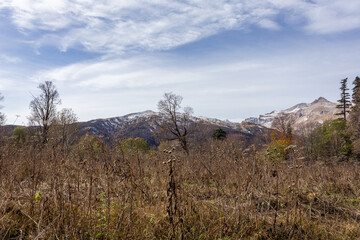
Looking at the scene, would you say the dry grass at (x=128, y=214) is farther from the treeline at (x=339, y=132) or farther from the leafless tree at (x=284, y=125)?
the leafless tree at (x=284, y=125)

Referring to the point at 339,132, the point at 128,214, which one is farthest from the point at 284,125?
the point at 128,214

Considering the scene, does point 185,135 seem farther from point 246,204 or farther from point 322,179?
point 246,204

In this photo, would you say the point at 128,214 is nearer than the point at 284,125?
Yes

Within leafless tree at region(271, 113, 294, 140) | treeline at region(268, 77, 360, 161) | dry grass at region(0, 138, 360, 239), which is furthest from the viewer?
leafless tree at region(271, 113, 294, 140)

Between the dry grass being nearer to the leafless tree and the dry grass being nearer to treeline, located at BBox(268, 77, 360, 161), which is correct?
treeline, located at BBox(268, 77, 360, 161)

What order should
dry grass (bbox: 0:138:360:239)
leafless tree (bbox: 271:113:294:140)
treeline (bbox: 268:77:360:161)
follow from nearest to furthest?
dry grass (bbox: 0:138:360:239) < treeline (bbox: 268:77:360:161) < leafless tree (bbox: 271:113:294:140)

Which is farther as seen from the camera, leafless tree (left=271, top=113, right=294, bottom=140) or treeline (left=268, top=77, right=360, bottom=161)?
leafless tree (left=271, top=113, right=294, bottom=140)

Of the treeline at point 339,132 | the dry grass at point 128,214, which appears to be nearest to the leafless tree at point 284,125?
the treeline at point 339,132

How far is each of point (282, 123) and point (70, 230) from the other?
4822 cm

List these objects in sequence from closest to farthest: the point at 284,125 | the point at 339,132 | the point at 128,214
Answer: the point at 128,214, the point at 339,132, the point at 284,125

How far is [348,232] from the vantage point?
3338mm

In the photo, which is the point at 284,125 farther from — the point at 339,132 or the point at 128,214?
the point at 128,214

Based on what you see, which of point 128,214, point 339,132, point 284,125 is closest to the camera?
point 128,214

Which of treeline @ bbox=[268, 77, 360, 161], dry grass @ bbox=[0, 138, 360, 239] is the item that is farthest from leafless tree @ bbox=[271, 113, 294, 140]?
dry grass @ bbox=[0, 138, 360, 239]
